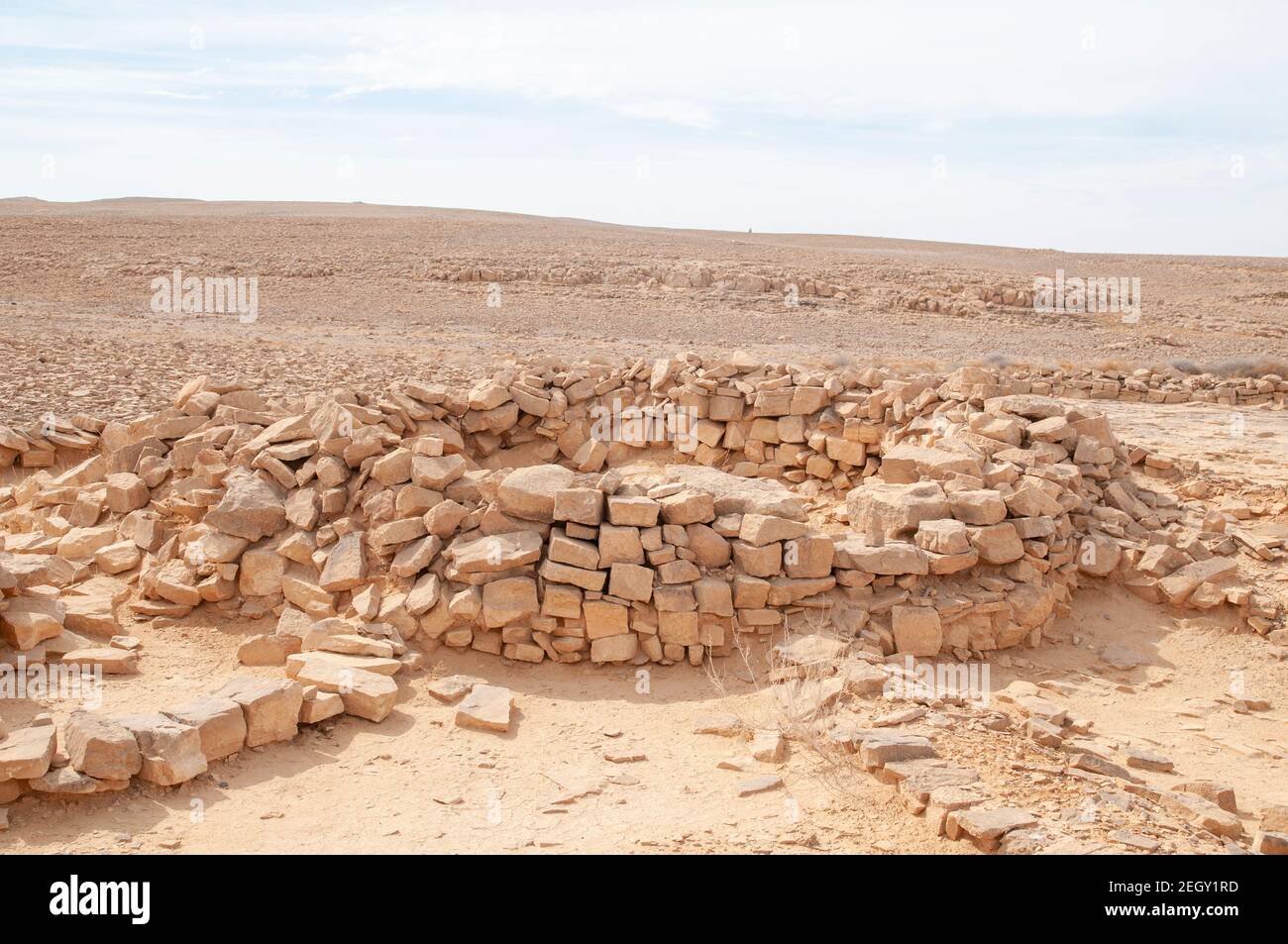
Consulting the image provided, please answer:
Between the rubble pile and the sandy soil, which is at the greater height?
the sandy soil

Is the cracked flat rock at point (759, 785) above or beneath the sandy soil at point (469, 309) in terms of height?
beneath

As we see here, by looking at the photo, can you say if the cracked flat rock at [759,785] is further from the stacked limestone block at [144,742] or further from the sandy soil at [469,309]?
the sandy soil at [469,309]

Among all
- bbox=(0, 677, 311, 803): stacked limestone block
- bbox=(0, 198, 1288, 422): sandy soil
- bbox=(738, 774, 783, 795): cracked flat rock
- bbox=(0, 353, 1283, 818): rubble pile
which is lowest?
bbox=(738, 774, 783, 795): cracked flat rock

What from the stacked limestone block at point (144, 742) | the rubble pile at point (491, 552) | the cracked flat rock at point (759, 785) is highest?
the rubble pile at point (491, 552)

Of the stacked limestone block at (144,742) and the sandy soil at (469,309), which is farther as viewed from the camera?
the sandy soil at (469,309)

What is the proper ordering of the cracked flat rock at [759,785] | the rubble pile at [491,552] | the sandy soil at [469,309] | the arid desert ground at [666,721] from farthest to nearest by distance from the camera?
the sandy soil at [469,309], the rubble pile at [491,552], the cracked flat rock at [759,785], the arid desert ground at [666,721]

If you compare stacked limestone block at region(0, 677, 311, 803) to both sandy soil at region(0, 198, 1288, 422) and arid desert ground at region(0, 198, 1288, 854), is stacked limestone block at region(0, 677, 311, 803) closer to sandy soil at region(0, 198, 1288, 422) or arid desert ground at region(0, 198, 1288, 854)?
arid desert ground at region(0, 198, 1288, 854)

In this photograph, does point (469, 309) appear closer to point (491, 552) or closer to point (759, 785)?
point (491, 552)

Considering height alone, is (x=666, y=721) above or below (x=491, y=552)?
below

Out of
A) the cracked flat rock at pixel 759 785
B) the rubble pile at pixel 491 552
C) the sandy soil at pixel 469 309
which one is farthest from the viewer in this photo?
the sandy soil at pixel 469 309

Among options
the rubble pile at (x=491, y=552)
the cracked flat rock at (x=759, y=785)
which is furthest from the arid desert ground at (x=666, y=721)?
the rubble pile at (x=491, y=552)

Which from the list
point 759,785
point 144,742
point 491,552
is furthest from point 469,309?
point 759,785

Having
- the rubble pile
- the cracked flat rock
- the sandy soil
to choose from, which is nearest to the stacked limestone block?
the rubble pile

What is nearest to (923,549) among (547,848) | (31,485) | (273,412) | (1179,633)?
(1179,633)
